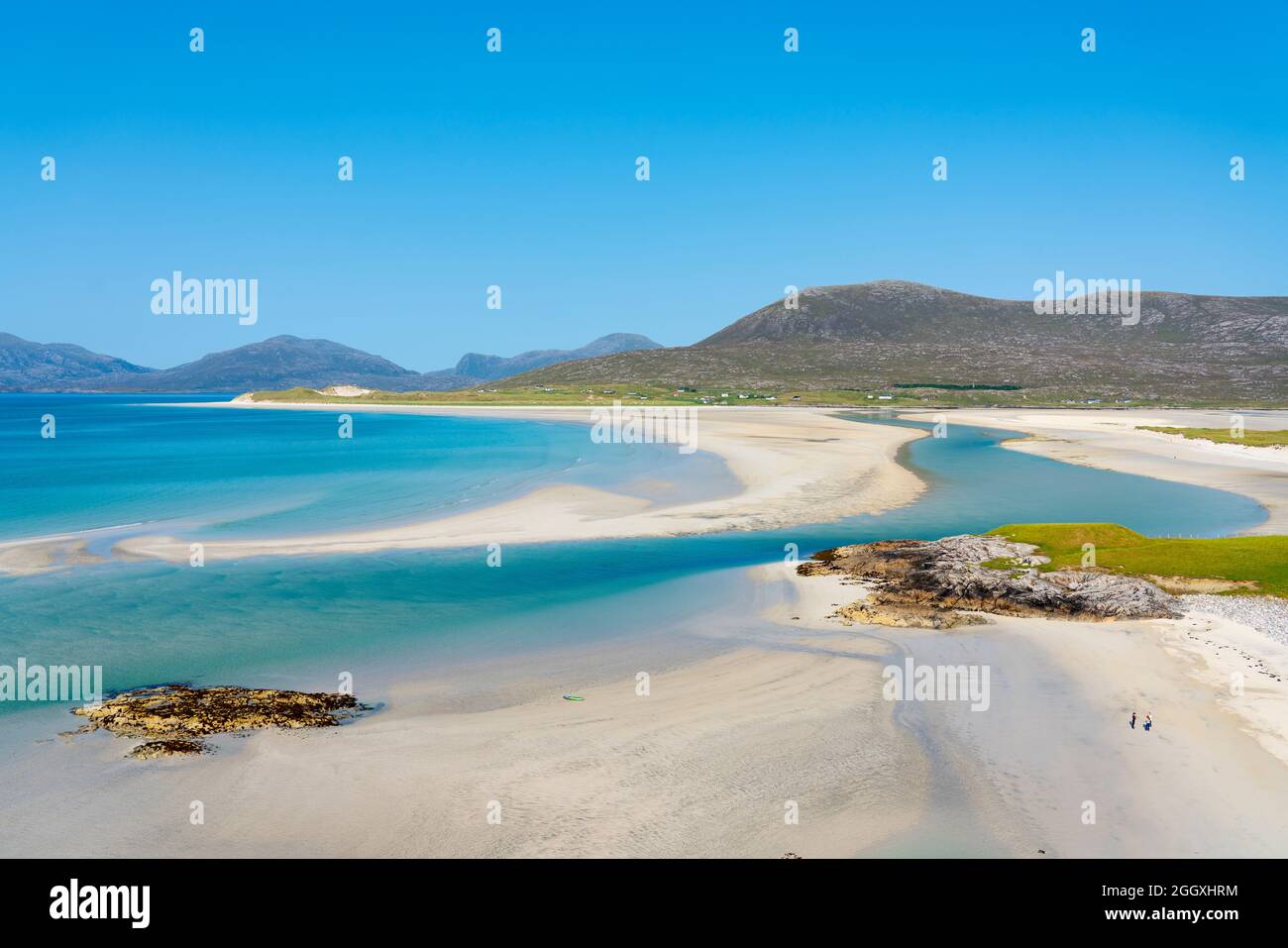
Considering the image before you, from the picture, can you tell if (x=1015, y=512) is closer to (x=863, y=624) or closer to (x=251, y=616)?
(x=863, y=624)

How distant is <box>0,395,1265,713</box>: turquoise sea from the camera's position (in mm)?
21312

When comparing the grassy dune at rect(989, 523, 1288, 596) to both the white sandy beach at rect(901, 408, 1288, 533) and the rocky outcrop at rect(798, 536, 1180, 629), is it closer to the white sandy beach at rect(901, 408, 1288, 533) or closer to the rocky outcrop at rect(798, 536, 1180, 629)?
the rocky outcrop at rect(798, 536, 1180, 629)

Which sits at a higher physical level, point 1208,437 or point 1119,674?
point 1208,437

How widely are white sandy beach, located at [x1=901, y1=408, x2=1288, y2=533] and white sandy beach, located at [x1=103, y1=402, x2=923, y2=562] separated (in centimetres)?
1888

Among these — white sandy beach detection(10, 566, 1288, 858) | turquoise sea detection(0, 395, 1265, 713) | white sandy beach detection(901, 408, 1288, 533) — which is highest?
white sandy beach detection(901, 408, 1288, 533)

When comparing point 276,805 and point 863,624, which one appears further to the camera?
point 863,624

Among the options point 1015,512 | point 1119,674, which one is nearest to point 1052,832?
point 1119,674

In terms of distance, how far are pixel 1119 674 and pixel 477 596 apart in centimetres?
1873

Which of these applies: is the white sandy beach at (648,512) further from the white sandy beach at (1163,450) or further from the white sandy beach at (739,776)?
the white sandy beach at (1163,450)

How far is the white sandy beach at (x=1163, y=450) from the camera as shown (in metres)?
52.3

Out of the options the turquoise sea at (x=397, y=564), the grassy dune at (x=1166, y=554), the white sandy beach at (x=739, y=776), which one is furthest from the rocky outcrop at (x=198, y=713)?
the grassy dune at (x=1166, y=554)

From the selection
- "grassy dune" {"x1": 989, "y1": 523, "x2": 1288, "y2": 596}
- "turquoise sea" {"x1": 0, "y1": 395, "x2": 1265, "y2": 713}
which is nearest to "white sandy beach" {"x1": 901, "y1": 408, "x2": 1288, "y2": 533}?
"turquoise sea" {"x1": 0, "y1": 395, "x2": 1265, "y2": 713}

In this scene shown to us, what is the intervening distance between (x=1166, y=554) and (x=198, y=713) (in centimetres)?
2915
